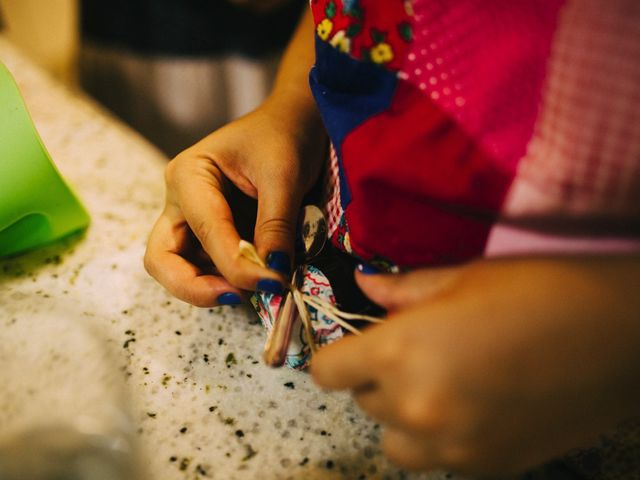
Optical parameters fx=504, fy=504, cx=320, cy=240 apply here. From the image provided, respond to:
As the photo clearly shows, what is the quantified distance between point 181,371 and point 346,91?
271 millimetres

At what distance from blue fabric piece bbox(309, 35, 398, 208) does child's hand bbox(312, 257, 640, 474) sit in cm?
14

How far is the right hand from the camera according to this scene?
1.37 ft

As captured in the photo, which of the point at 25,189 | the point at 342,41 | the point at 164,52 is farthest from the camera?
the point at 164,52

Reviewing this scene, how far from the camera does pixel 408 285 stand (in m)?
0.32

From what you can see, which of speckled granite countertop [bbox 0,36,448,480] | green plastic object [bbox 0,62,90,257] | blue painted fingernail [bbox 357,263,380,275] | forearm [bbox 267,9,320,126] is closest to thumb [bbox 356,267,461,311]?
blue painted fingernail [bbox 357,263,380,275]

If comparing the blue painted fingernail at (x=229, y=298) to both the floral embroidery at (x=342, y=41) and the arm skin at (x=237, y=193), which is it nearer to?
the arm skin at (x=237, y=193)

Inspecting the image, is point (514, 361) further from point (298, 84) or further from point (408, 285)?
point (298, 84)

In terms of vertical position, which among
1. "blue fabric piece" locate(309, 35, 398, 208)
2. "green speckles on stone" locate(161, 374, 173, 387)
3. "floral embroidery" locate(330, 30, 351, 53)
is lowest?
"green speckles on stone" locate(161, 374, 173, 387)

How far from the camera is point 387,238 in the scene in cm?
35

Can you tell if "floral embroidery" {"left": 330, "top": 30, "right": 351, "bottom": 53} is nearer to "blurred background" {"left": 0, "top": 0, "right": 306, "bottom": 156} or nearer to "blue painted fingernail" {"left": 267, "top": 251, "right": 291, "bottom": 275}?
"blue painted fingernail" {"left": 267, "top": 251, "right": 291, "bottom": 275}

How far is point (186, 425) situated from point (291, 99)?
13.2 inches

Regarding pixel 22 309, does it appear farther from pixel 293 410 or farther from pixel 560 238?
pixel 560 238

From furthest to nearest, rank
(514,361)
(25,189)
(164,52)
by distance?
(164,52) → (25,189) → (514,361)

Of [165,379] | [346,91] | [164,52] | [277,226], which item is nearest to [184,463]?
[165,379]
